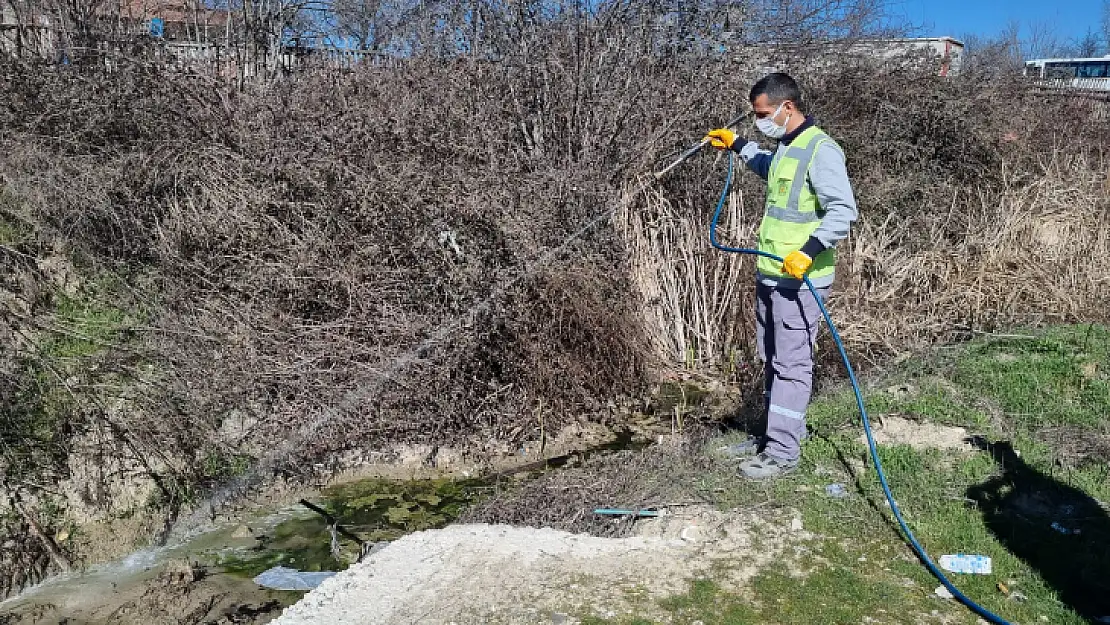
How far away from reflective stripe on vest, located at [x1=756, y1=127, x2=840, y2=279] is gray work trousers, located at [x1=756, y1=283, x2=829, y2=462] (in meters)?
0.15

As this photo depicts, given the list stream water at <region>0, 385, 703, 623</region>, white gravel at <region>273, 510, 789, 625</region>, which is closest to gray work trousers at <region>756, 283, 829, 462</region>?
white gravel at <region>273, 510, 789, 625</region>

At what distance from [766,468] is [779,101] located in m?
1.88

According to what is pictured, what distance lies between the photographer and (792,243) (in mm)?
4219

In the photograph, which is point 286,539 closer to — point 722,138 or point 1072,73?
point 722,138

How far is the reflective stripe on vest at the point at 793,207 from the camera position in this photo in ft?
13.5

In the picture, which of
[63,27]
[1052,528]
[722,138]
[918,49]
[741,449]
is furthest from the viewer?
[918,49]

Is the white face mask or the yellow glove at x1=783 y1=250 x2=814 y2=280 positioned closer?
the yellow glove at x1=783 y1=250 x2=814 y2=280

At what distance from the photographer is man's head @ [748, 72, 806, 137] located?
419 cm

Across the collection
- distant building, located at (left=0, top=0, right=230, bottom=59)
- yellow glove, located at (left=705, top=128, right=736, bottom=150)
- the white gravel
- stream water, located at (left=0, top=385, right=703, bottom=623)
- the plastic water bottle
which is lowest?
stream water, located at (left=0, top=385, right=703, bottom=623)

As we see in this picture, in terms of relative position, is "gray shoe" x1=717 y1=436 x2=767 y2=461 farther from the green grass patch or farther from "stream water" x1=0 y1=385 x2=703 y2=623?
"stream water" x1=0 y1=385 x2=703 y2=623

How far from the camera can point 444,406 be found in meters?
5.74

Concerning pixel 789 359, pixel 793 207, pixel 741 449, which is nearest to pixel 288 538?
pixel 741 449

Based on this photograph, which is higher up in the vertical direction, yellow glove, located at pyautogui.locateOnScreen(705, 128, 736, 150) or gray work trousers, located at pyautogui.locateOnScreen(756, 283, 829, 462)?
yellow glove, located at pyautogui.locateOnScreen(705, 128, 736, 150)

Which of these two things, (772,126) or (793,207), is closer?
(793,207)
